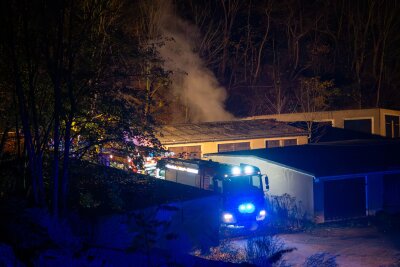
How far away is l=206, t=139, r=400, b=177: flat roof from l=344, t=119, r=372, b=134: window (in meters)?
7.71

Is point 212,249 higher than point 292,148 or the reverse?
the reverse

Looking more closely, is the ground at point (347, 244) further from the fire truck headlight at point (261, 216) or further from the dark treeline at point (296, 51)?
the dark treeline at point (296, 51)

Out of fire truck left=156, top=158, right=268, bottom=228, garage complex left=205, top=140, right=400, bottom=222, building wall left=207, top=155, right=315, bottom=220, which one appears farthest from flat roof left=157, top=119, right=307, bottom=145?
fire truck left=156, top=158, right=268, bottom=228

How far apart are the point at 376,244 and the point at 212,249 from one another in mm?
5264

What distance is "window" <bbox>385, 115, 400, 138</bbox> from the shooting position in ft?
103

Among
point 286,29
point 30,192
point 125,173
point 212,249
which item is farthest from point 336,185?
point 286,29

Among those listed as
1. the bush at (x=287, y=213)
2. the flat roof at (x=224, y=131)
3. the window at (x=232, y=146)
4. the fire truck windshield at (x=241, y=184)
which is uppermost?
the flat roof at (x=224, y=131)

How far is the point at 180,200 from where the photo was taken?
12242 millimetres

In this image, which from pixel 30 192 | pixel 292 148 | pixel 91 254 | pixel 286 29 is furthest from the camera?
pixel 286 29

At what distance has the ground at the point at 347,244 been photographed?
12.8 meters

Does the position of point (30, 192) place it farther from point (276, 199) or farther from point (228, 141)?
point (228, 141)

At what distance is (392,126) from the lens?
31734 millimetres

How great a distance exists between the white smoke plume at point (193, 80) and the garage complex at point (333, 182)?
13.1 metres

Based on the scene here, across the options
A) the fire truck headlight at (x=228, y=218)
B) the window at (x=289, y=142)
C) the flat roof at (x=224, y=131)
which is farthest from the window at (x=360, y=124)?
the fire truck headlight at (x=228, y=218)
